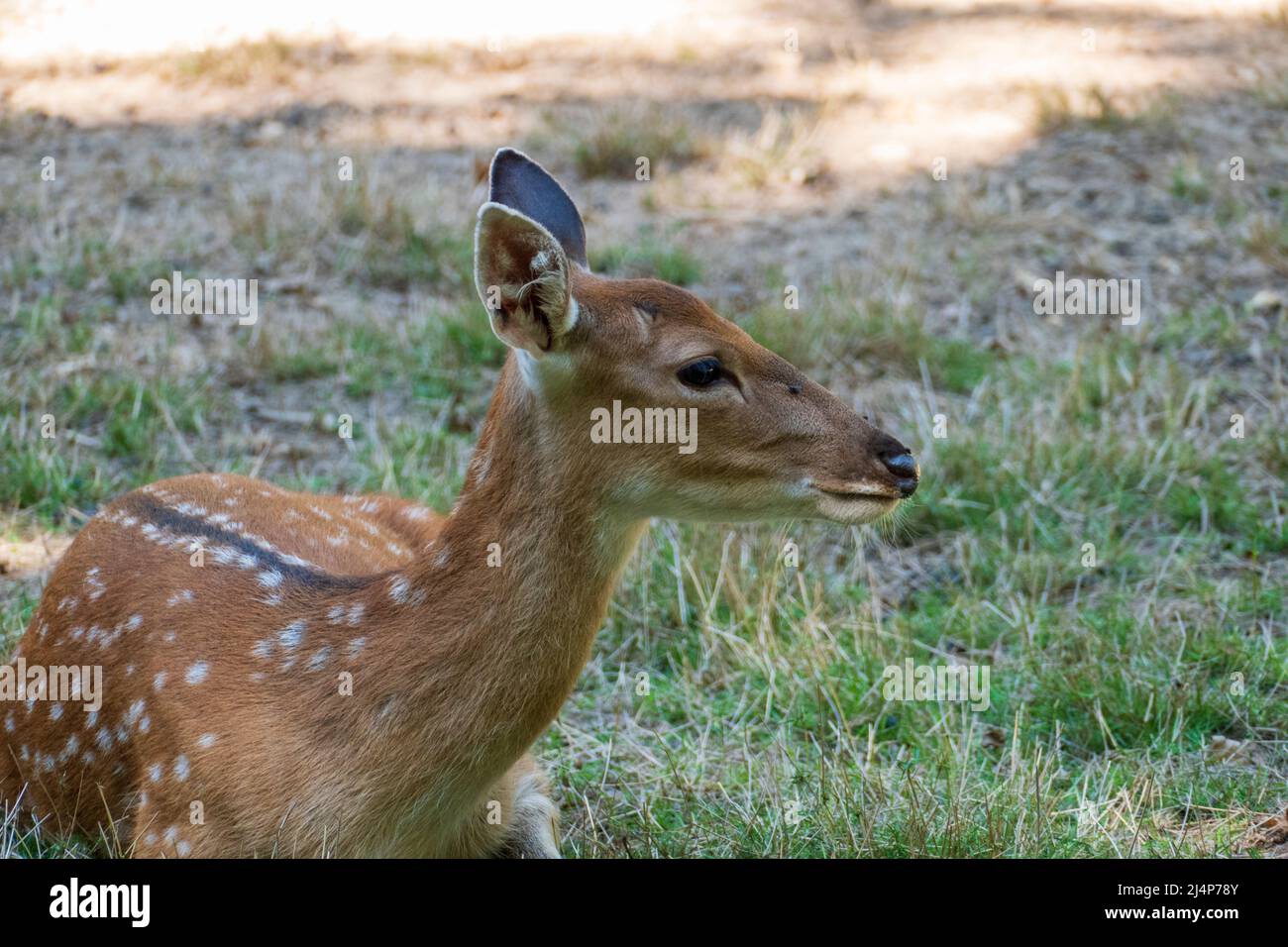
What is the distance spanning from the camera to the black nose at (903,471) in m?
3.66

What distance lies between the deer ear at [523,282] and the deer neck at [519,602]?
0.17 metres

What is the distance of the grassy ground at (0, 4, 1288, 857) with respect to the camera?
15.2 feet

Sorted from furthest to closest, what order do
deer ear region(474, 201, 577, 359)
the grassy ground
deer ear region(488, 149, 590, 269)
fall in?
the grassy ground < deer ear region(488, 149, 590, 269) < deer ear region(474, 201, 577, 359)

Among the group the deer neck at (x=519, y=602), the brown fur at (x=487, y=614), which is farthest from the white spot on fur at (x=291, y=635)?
the deer neck at (x=519, y=602)

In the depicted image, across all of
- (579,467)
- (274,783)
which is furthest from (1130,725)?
(274,783)

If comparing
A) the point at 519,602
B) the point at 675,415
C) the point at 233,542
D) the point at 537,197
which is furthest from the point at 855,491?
the point at 233,542

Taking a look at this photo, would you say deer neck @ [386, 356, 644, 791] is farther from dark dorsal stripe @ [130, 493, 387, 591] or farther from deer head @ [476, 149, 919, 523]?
dark dorsal stripe @ [130, 493, 387, 591]

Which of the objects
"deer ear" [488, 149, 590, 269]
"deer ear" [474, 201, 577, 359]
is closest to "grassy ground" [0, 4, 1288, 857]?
"deer ear" [488, 149, 590, 269]

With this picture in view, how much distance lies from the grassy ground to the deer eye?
92 cm

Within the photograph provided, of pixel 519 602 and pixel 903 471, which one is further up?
pixel 903 471

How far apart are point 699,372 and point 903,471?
1.65 ft

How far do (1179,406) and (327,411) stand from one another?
348 centimetres

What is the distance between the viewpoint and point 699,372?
369 cm

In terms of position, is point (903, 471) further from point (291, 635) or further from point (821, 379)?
point (821, 379)
